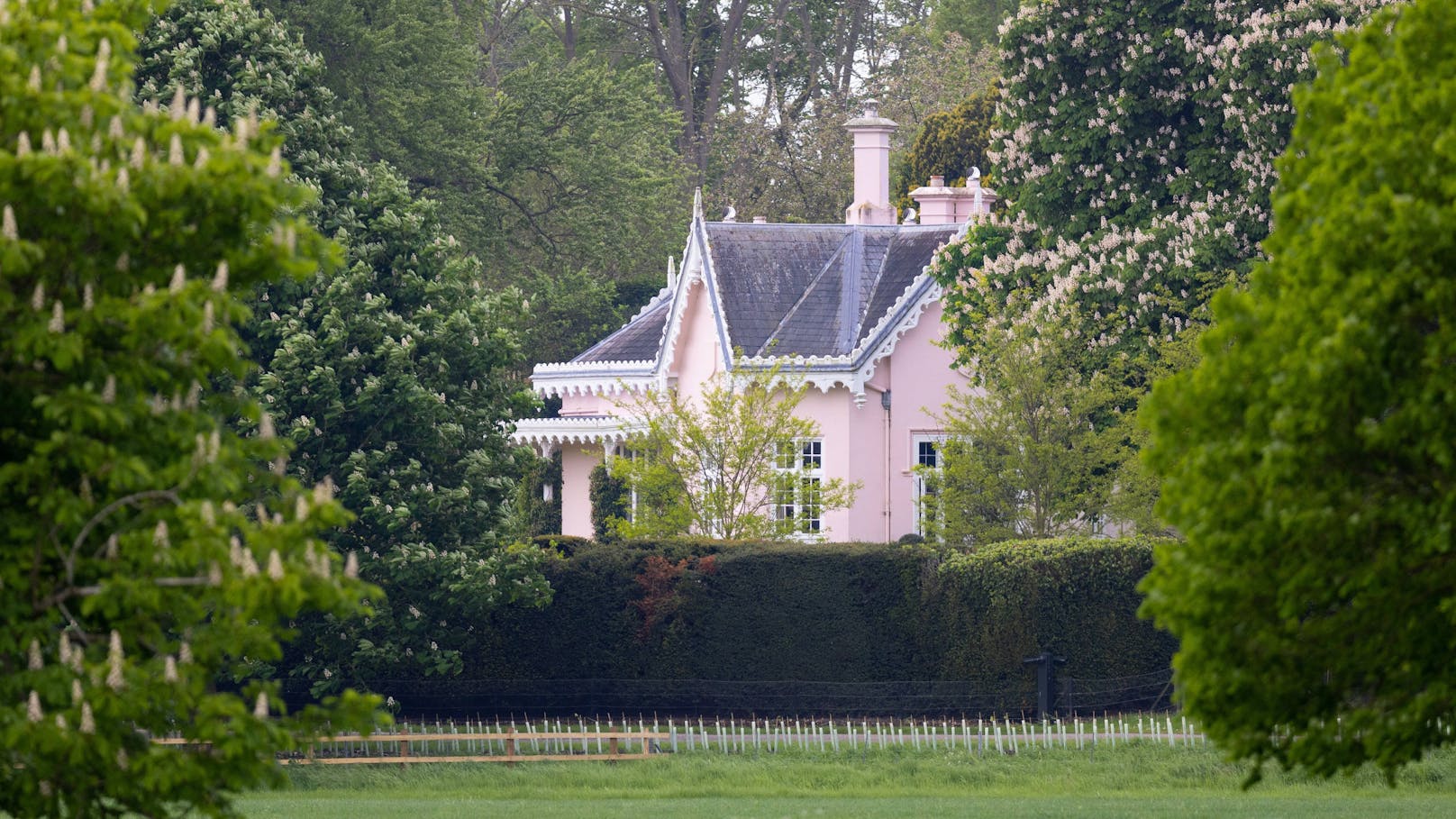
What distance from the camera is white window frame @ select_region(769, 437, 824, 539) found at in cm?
3312

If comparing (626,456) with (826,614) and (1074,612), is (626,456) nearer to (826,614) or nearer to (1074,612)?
(826,614)

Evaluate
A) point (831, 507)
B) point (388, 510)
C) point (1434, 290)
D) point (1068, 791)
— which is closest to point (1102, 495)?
point (831, 507)

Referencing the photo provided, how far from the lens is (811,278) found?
4088 cm

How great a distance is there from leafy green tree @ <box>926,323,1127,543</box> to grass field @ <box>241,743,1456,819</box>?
22.0ft

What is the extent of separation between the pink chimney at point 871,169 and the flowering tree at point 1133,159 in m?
9.03

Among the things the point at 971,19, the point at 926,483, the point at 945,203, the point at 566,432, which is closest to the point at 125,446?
the point at 926,483

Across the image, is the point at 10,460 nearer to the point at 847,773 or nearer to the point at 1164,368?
the point at 847,773

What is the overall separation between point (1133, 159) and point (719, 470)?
309 inches

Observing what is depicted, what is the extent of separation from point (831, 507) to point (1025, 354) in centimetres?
468

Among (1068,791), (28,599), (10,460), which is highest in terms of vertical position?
(10,460)

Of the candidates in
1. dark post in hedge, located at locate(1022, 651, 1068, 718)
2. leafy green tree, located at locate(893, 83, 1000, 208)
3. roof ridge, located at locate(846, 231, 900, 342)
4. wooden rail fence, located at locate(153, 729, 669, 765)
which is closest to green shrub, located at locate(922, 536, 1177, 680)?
dark post in hedge, located at locate(1022, 651, 1068, 718)

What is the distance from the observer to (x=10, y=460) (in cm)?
938

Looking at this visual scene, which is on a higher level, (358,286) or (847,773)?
(358,286)

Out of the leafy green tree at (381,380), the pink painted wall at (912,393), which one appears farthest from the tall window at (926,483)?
the leafy green tree at (381,380)
